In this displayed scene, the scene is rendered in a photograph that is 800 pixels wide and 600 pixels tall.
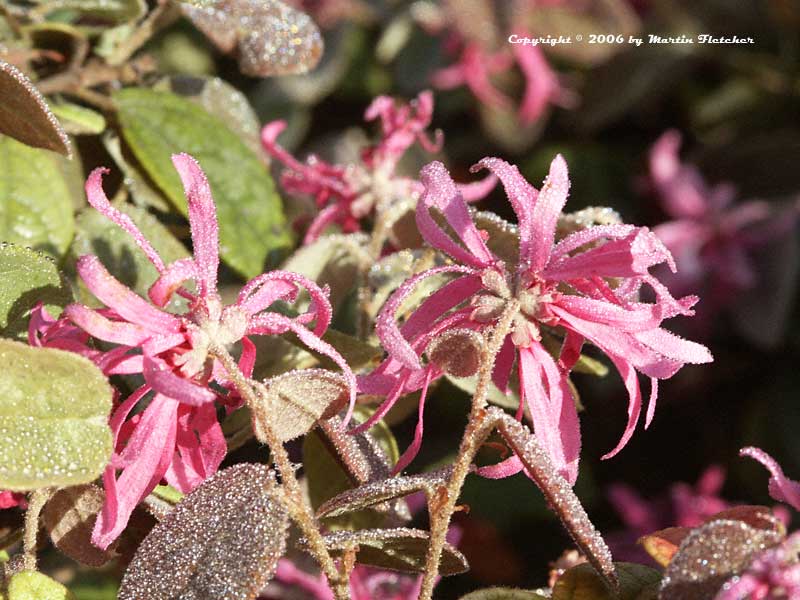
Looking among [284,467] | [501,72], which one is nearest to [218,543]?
[284,467]

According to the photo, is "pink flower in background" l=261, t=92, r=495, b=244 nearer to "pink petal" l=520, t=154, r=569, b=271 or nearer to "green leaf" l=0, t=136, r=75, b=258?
"green leaf" l=0, t=136, r=75, b=258

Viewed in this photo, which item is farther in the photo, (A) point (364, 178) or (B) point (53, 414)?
(A) point (364, 178)

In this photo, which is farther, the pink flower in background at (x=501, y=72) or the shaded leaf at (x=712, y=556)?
the pink flower in background at (x=501, y=72)

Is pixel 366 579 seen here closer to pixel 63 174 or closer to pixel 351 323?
pixel 351 323

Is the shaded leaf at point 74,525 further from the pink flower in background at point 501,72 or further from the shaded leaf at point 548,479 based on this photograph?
the pink flower in background at point 501,72

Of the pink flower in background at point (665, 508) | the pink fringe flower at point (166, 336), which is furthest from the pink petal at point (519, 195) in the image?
the pink flower in background at point (665, 508)

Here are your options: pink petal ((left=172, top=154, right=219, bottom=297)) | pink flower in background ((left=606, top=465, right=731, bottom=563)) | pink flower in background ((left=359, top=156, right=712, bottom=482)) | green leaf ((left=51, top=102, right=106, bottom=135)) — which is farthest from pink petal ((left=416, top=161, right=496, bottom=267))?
pink flower in background ((left=606, top=465, right=731, bottom=563))

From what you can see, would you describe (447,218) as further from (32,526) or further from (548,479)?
(32,526)
